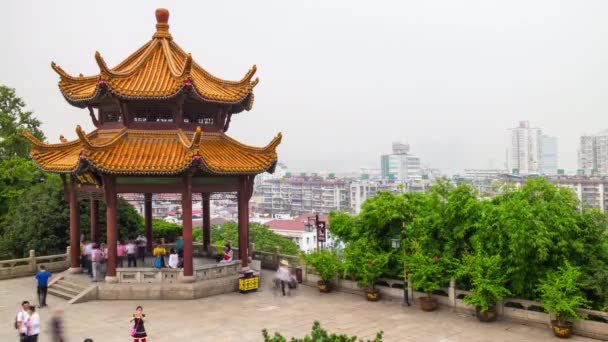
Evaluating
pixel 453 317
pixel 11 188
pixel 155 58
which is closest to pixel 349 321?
pixel 453 317

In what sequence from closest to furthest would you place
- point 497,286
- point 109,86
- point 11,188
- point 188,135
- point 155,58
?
point 497,286, point 109,86, point 188,135, point 155,58, point 11,188

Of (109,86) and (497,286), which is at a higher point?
(109,86)

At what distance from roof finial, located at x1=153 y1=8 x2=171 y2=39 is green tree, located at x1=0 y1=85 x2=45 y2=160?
1486cm

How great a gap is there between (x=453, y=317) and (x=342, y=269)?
4926 millimetres

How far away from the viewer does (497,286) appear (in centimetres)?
1647

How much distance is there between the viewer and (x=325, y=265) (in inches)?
838

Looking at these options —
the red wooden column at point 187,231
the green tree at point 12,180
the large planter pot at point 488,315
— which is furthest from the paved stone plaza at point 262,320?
the green tree at point 12,180

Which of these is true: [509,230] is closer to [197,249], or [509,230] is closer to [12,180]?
[197,249]

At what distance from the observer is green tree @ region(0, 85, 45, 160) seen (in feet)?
114

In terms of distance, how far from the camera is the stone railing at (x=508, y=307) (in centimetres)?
1528

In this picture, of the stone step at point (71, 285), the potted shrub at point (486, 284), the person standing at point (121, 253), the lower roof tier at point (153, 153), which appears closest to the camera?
the potted shrub at point (486, 284)

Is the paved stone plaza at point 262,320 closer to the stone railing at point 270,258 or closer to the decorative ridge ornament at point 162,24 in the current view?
the stone railing at point 270,258

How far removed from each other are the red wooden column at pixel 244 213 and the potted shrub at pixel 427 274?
25.7 ft

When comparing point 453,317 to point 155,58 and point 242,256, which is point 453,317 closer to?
point 242,256
